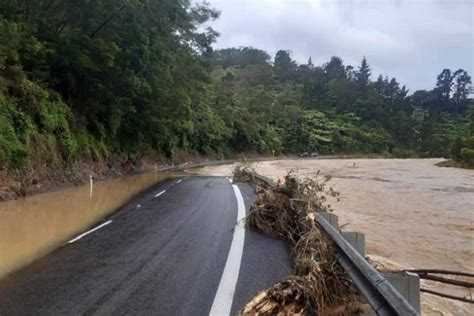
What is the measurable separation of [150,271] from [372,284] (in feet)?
12.3

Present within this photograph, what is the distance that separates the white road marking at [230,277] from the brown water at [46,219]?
3.27m

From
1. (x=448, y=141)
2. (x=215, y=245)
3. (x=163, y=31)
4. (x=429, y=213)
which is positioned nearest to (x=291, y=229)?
(x=215, y=245)

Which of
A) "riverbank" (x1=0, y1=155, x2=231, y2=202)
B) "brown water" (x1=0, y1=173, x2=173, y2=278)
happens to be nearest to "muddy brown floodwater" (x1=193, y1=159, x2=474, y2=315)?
"brown water" (x1=0, y1=173, x2=173, y2=278)

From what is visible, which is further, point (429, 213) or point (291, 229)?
point (429, 213)

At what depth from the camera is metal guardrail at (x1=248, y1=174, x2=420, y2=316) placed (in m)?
3.34

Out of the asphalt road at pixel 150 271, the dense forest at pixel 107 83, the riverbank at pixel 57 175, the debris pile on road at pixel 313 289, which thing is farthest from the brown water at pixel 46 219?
the debris pile on road at pixel 313 289

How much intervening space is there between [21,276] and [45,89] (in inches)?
712

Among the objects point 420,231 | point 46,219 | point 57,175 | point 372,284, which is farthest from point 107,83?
point 372,284

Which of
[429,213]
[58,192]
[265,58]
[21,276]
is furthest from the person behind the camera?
[265,58]

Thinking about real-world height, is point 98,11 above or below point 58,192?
above

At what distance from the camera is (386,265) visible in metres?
8.38

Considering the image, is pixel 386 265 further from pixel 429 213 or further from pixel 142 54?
pixel 142 54

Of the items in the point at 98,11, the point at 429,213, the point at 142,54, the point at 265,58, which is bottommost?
the point at 429,213

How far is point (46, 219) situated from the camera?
1207 centimetres
